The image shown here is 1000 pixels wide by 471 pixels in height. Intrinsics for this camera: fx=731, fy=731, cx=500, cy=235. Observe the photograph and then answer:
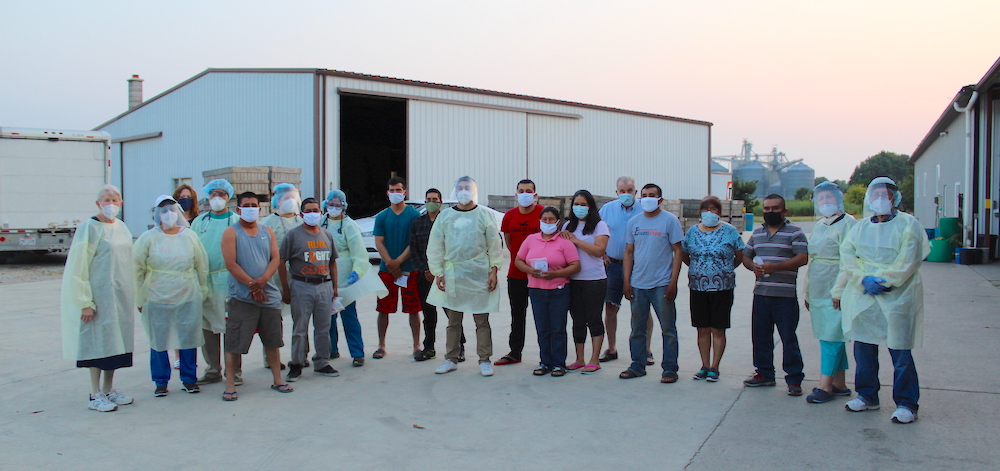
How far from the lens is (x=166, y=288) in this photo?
18.5 ft

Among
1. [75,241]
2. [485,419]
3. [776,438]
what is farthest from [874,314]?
[75,241]

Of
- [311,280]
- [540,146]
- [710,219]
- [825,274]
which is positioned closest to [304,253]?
[311,280]

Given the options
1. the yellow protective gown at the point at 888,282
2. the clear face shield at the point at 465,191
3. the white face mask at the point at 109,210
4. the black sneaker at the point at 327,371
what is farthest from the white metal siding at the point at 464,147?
the yellow protective gown at the point at 888,282

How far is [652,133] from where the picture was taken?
94.9 ft

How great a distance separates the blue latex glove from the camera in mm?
4824

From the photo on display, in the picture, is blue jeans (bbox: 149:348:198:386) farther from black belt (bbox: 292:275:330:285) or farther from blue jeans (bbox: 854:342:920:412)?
blue jeans (bbox: 854:342:920:412)

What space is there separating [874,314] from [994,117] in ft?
46.1

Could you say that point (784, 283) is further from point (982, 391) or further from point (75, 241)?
point (75, 241)

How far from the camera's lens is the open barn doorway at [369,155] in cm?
2572

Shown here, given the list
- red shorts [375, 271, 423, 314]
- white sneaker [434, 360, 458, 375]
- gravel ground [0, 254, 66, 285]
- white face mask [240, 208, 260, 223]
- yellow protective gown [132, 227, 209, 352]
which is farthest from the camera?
gravel ground [0, 254, 66, 285]

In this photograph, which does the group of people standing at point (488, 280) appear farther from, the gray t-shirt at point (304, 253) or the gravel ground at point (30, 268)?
the gravel ground at point (30, 268)

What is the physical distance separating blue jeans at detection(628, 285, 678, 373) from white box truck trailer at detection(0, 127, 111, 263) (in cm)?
1431

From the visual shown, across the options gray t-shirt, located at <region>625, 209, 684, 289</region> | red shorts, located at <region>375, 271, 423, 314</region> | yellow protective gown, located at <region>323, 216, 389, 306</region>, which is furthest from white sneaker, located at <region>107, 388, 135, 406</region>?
gray t-shirt, located at <region>625, 209, 684, 289</region>

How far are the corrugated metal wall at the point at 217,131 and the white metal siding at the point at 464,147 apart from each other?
10.6ft
